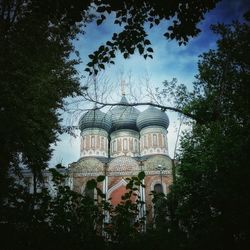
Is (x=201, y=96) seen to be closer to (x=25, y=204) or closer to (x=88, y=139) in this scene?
(x=25, y=204)

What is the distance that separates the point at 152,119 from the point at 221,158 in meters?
23.1

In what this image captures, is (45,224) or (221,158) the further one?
(221,158)

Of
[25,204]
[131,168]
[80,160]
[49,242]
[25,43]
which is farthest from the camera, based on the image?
[80,160]

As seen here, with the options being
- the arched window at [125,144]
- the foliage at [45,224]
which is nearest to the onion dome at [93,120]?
the arched window at [125,144]

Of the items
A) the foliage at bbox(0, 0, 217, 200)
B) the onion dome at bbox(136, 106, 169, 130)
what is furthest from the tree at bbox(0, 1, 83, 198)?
the onion dome at bbox(136, 106, 169, 130)

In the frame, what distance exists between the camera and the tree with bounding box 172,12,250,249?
979 cm

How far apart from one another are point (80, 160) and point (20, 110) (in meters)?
24.4

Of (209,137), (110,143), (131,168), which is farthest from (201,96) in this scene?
(110,143)

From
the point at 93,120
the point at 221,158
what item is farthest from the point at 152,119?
the point at 93,120

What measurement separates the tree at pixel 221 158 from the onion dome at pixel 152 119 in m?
19.1

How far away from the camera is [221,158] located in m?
12.4

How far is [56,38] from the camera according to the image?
37.6 feet

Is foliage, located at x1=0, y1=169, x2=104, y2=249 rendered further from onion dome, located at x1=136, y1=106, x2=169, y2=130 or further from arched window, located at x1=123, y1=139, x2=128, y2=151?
arched window, located at x1=123, y1=139, x2=128, y2=151

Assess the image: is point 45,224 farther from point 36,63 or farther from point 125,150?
point 125,150
